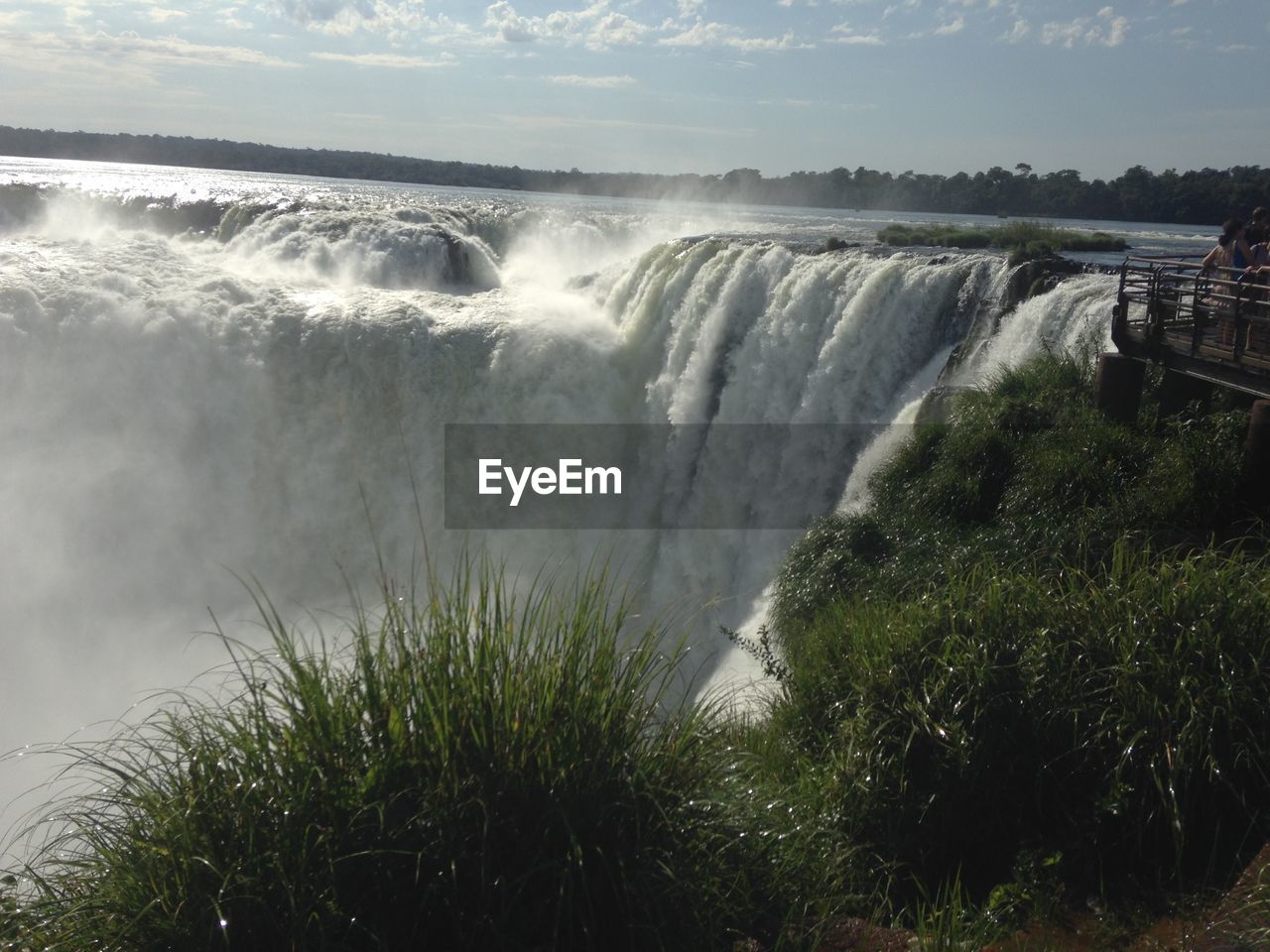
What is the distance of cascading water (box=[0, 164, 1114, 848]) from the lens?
1416 centimetres

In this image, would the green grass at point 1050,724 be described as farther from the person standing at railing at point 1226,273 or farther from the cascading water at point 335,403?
the cascading water at point 335,403

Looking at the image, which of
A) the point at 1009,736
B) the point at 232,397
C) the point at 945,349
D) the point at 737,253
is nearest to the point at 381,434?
the point at 232,397

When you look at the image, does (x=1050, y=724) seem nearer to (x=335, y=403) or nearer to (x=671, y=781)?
(x=671, y=781)

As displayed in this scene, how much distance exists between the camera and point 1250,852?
Answer: 4383 millimetres

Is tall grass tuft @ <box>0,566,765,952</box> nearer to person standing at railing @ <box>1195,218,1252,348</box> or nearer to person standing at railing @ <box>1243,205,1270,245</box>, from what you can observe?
person standing at railing @ <box>1195,218,1252,348</box>

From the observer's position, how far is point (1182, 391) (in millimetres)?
10133

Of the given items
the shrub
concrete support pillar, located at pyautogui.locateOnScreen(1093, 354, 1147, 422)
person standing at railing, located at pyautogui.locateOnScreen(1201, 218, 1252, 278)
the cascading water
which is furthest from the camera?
the cascading water

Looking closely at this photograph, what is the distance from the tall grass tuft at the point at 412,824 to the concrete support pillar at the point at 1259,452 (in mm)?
6689

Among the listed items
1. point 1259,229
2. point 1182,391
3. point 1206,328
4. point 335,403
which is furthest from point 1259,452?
point 335,403

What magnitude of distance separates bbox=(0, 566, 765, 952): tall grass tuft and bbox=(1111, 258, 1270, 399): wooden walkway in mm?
7297

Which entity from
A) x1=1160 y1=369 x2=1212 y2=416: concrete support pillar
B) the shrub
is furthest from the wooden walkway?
the shrub

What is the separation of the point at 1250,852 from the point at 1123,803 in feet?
1.66

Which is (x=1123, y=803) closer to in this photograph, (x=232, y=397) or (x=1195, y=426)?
(x=1195, y=426)

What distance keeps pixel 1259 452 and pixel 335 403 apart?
13.5 meters
